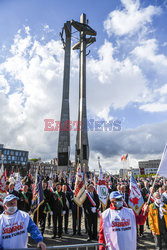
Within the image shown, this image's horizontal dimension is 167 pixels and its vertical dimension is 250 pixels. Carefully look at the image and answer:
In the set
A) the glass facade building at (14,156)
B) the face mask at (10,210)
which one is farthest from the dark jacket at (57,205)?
the glass facade building at (14,156)

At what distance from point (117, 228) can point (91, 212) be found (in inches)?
175

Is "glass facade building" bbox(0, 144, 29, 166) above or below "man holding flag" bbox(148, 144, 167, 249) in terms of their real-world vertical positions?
above

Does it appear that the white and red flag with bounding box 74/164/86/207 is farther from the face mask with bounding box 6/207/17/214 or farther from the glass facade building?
the glass facade building

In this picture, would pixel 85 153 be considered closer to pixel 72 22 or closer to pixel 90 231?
pixel 72 22

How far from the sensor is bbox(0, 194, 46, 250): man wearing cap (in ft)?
9.80

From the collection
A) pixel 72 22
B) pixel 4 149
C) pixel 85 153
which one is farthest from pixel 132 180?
pixel 4 149

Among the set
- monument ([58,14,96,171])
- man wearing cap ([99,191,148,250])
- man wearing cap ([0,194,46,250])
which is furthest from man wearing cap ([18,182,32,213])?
monument ([58,14,96,171])

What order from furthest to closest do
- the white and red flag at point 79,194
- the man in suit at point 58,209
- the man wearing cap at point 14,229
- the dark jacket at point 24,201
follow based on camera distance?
the dark jacket at point 24,201 < the white and red flag at point 79,194 < the man in suit at point 58,209 < the man wearing cap at point 14,229

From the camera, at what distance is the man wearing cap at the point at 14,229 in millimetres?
2986

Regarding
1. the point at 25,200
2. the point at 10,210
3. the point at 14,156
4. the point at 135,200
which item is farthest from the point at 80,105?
the point at 14,156

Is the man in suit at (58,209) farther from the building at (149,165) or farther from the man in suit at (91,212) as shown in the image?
the building at (149,165)

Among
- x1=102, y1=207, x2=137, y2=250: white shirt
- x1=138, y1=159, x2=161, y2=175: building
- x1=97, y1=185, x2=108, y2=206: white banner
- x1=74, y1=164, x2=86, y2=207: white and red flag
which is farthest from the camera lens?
x1=138, y1=159, x2=161, y2=175: building

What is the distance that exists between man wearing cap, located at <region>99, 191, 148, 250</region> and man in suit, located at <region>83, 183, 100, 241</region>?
4186 millimetres

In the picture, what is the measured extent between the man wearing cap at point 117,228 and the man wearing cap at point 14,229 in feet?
3.45
